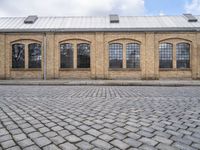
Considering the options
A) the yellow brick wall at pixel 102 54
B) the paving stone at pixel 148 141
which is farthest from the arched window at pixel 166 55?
the paving stone at pixel 148 141

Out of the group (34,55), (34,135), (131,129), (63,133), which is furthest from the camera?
(34,55)

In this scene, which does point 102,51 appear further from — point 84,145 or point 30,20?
point 84,145

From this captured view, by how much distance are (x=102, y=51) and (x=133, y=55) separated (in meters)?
3.31

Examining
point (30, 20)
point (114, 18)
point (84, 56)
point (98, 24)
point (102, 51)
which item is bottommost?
point (84, 56)

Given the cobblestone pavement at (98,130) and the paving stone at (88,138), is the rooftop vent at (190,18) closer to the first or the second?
the cobblestone pavement at (98,130)

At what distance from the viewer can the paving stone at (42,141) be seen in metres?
2.87

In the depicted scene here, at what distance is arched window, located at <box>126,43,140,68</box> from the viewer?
19484mm

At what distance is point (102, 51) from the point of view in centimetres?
1916

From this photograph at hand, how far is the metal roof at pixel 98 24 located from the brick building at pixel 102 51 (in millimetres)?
102

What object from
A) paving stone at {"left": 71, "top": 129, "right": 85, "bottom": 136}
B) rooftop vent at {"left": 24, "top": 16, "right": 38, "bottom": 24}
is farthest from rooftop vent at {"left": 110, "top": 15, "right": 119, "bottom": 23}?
paving stone at {"left": 71, "top": 129, "right": 85, "bottom": 136}

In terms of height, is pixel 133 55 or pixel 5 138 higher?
pixel 133 55

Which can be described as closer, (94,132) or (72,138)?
(72,138)

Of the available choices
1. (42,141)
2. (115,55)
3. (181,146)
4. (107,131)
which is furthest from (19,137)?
(115,55)

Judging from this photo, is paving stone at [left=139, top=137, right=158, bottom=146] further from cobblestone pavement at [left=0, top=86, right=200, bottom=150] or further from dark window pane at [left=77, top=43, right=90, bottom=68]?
dark window pane at [left=77, top=43, right=90, bottom=68]
